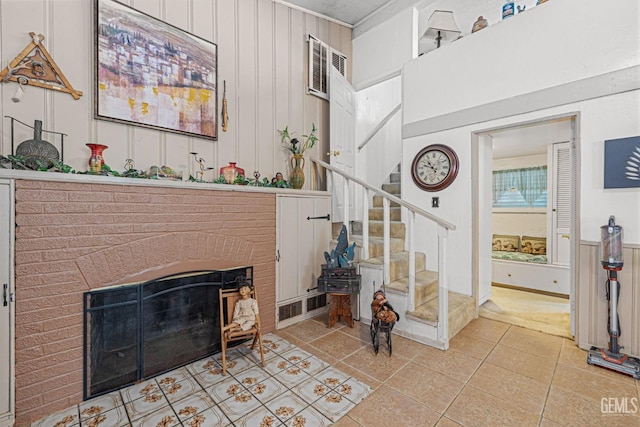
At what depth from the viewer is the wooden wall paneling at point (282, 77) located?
3432 mm

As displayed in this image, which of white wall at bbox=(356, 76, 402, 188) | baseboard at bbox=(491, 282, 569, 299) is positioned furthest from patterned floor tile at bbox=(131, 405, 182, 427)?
baseboard at bbox=(491, 282, 569, 299)

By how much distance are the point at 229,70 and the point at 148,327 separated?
8.64 ft

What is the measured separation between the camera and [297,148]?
3.54 meters

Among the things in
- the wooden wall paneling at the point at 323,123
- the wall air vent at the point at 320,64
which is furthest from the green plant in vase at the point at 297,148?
the wall air vent at the point at 320,64

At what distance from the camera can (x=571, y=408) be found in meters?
1.78

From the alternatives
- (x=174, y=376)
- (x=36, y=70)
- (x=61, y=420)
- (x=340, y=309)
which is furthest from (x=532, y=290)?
(x=36, y=70)

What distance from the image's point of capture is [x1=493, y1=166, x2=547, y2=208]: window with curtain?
17.2ft

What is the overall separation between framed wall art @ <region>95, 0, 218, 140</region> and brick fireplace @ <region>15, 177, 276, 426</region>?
0.76 meters

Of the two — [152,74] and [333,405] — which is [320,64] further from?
[333,405]

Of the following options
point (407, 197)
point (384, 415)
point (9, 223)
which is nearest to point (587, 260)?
point (407, 197)

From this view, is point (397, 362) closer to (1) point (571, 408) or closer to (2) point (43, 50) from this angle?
(1) point (571, 408)

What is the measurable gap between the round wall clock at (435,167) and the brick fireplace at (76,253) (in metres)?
2.58

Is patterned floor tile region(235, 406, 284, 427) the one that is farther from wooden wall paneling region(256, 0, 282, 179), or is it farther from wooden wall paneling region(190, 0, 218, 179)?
wooden wall paneling region(256, 0, 282, 179)

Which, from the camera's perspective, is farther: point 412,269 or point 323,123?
point 323,123
